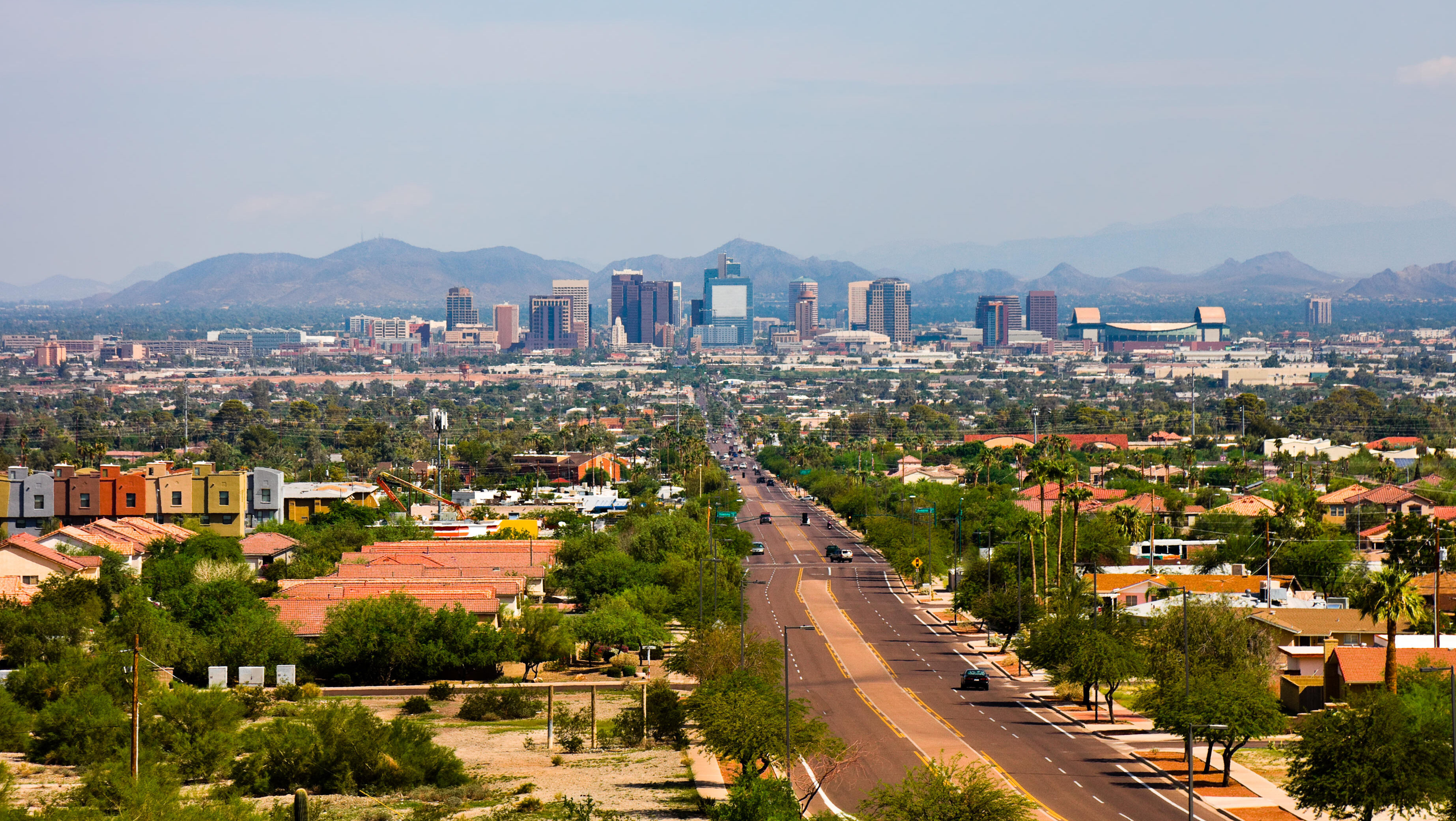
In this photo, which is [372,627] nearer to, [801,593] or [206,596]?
[206,596]

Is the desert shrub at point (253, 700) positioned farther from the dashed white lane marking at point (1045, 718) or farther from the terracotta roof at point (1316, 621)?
the terracotta roof at point (1316, 621)

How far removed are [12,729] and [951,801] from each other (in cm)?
3061

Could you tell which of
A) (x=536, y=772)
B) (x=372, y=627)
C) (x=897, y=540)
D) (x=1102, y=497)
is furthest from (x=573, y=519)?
(x=536, y=772)

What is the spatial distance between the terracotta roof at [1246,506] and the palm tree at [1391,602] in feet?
153

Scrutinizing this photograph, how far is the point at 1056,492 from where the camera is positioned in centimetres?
11338

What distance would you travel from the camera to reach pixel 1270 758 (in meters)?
49.1

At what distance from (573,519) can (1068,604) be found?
54.3m

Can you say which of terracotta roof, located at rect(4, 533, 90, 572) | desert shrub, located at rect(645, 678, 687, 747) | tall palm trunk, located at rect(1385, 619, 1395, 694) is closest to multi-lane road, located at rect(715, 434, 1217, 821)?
desert shrub, located at rect(645, 678, 687, 747)

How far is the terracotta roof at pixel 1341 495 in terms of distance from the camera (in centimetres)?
11106

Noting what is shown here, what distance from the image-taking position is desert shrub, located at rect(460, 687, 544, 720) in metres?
56.7

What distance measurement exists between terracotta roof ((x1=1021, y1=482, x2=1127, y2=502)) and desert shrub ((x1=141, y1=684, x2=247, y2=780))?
237 ft

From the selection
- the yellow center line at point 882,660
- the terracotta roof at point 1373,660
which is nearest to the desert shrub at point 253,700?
the yellow center line at point 882,660

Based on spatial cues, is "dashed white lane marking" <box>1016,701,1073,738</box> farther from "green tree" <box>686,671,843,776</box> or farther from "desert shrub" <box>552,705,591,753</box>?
"desert shrub" <box>552,705,591,753</box>

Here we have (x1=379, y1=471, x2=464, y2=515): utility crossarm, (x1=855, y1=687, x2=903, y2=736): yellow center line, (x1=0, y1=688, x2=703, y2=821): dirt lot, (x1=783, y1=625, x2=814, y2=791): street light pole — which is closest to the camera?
(x1=0, y1=688, x2=703, y2=821): dirt lot
